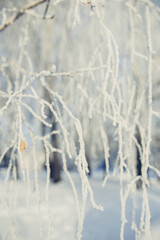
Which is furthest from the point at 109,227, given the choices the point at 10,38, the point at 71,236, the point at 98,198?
the point at 10,38

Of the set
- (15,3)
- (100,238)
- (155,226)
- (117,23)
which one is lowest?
(100,238)

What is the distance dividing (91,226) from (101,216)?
0.40 m

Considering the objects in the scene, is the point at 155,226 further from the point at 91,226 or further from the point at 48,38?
the point at 48,38

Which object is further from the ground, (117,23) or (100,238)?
(117,23)

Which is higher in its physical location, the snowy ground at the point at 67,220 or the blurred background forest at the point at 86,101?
the blurred background forest at the point at 86,101

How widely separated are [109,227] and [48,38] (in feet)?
12.6

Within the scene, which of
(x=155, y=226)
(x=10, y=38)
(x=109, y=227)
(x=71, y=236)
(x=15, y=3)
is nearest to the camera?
(x=155, y=226)

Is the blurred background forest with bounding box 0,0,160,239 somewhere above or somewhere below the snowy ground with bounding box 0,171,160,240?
above

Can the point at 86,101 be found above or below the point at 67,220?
above

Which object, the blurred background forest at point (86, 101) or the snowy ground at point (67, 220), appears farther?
the snowy ground at point (67, 220)

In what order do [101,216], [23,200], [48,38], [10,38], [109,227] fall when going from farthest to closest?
1. [48,38]
2. [10,38]
3. [23,200]
4. [101,216]
5. [109,227]

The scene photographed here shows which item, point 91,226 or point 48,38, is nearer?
point 91,226

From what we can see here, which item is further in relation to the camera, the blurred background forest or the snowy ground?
the snowy ground

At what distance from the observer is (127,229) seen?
3.96 meters
